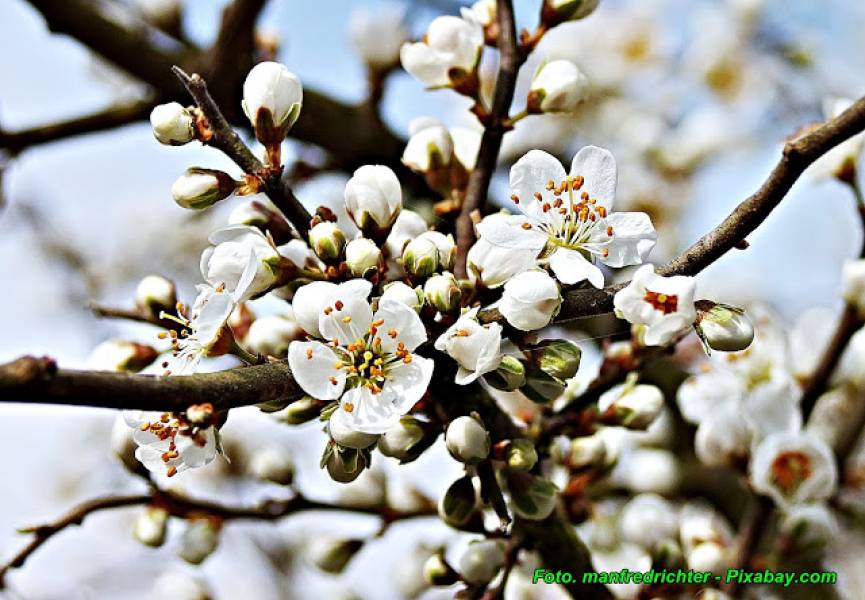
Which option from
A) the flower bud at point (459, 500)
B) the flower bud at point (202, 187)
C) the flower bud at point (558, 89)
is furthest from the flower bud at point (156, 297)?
the flower bud at point (558, 89)

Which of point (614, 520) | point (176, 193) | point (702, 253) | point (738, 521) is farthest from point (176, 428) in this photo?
point (738, 521)

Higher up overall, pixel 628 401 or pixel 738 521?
pixel 628 401

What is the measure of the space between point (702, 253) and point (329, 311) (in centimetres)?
39

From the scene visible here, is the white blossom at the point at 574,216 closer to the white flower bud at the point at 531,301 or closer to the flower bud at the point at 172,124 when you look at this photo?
the white flower bud at the point at 531,301

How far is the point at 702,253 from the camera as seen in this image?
0.92 meters

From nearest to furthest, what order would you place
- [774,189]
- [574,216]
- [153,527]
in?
1. [774,189]
2. [574,216]
3. [153,527]

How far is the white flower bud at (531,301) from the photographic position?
944mm

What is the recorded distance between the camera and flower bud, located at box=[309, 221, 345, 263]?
3.40ft

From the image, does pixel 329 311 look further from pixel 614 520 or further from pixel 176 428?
pixel 614 520

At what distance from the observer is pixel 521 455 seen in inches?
42.9

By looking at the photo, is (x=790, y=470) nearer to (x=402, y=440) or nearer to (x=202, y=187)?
(x=402, y=440)

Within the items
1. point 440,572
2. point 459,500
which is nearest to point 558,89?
point 459,500

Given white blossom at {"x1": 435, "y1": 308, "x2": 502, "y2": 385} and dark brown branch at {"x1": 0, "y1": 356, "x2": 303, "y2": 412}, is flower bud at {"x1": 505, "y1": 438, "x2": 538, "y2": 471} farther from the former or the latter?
dark brown branch at {"x1": 0, "y1": 356, "x2": 303, "y2": 412}

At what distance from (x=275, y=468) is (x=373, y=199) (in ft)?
2.02
